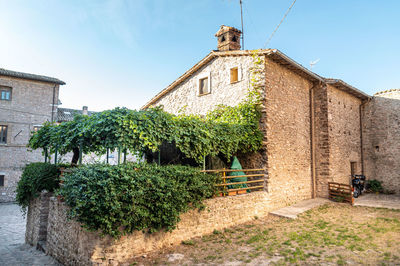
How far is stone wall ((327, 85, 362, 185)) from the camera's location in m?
11.3

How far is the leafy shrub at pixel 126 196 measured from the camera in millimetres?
4414

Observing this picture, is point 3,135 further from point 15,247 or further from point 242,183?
point 242,183

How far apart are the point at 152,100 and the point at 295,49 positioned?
7486 millimetres

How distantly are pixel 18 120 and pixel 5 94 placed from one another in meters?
1.81

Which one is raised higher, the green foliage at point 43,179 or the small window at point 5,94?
the small window at point 5,94

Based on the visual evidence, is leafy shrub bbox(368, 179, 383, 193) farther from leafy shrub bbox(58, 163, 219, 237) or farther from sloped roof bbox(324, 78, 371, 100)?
leafy shrub bbox(58, 163, 219, 237)

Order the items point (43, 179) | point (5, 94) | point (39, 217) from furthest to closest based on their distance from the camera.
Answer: point (5, 94) < point (43, 179) < point (39, 217)

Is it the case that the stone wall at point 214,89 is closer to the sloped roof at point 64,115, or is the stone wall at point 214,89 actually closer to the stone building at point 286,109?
the stone building at point 286,109

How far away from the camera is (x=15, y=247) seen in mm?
7715

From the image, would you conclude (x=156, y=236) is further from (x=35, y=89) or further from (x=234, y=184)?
(x=35, y=89)

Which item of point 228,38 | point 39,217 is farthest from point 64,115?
point 228,38

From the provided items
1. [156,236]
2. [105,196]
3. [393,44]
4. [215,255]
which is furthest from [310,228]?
[393,44]

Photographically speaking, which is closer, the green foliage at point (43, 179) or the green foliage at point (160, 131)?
the green foliage at point (160, 131)

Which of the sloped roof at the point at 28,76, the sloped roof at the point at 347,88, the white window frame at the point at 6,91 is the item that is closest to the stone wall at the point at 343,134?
the sloped roof at the point at 347,88
